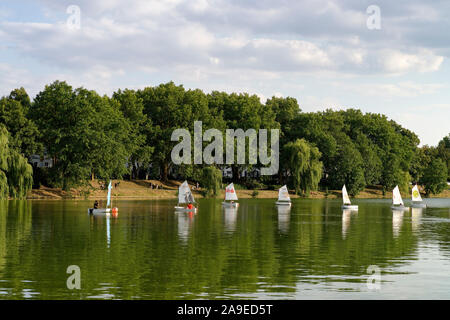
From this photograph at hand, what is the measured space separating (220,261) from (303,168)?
346ft

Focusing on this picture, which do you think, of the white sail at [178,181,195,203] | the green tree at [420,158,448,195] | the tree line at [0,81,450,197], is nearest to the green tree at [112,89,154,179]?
the tree line at [0,81,450,197]

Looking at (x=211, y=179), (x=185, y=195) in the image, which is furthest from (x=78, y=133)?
(x=185, y=195)

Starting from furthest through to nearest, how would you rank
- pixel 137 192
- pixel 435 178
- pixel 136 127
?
pixel 435 178
pixel 136 127
pixel 137 192

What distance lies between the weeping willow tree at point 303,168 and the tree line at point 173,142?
0.74 feet

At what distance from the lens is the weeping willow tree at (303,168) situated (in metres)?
136

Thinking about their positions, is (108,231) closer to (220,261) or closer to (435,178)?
(220,261)

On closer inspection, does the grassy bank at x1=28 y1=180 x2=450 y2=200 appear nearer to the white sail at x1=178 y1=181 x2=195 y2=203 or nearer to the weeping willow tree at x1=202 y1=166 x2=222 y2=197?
the weeping willow tree at x1=202 y1=166 x2=222 y2=197

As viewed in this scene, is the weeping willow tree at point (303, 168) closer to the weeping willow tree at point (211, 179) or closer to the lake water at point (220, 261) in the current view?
the weeping willow tree at point (211, 179)

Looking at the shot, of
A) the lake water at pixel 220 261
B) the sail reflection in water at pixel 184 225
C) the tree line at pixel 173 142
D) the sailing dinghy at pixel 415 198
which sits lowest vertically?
the lake water at pixel 220 261

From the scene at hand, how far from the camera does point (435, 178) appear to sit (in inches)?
6959

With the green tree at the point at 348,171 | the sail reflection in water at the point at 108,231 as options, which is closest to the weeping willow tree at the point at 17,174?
the sail reflection in water at the point at 108,231

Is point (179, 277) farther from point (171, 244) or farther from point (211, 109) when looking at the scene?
point (211, 109)
